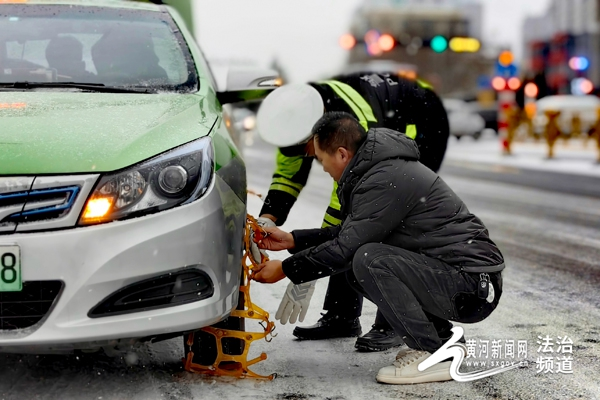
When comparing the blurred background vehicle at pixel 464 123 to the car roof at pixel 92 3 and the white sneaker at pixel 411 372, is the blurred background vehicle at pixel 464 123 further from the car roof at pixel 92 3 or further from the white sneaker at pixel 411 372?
the white sneaker at pixel 411 372

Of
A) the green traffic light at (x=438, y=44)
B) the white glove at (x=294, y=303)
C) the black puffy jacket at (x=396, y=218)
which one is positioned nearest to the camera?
the black puffy jacket at (x=396, y=218)

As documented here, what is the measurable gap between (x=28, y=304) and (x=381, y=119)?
2.14m

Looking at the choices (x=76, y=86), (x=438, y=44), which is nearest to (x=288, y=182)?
(x=76, y=86)

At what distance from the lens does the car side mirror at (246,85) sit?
4465 millimetres

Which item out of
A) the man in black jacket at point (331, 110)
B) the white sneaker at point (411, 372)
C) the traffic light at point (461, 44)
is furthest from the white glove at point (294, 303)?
the traffic light at point (461, 44)

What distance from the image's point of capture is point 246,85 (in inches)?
176

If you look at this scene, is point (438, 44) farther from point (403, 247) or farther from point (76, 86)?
point (403, 247)

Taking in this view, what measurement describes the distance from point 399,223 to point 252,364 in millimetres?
845

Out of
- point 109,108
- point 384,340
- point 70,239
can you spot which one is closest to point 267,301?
point 384,340

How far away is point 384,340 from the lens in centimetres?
431

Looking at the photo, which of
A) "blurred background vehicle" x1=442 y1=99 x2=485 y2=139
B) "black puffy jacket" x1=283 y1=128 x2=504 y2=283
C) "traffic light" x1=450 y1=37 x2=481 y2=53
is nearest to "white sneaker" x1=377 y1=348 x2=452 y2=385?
"black puffy jacket" x1=283 y1=128 x2=504 y2=283

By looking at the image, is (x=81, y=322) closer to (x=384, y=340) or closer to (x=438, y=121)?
(x=384, y=340)

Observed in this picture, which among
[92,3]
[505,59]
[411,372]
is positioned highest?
[92,3]

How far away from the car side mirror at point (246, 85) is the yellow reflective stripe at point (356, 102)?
0.93 ft
